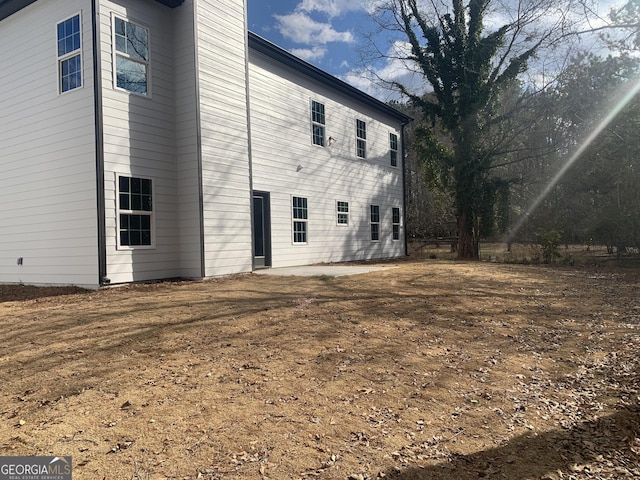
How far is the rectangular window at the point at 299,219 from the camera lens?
13219mm

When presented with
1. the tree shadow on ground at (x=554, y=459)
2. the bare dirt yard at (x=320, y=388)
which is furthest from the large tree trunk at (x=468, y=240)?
the tree shadow on ground at (x=554, y=459)

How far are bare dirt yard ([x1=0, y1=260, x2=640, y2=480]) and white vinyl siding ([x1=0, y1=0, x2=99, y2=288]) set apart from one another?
208 centimetres

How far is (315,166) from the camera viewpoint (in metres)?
14.2

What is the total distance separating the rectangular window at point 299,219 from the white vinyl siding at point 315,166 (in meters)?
0.20

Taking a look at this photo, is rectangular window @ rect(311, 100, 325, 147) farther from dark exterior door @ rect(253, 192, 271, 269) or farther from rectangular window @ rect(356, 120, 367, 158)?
dark exterior door @ rect(253, 192, 271, 269)

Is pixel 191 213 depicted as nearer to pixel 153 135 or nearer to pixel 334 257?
pixel 153 135

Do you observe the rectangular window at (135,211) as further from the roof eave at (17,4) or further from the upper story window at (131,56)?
the roof eave at (17,4)

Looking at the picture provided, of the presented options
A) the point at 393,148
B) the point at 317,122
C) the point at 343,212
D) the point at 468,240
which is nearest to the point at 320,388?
the point at 317,122

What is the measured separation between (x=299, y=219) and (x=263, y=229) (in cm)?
163

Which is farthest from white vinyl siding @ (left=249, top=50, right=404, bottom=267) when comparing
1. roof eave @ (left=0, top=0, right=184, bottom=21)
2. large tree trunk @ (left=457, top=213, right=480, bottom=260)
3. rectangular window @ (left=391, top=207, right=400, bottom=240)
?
large tree trunk @ (left=457, top=213, right=480, bottom=260)

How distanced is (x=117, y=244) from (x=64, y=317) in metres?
2.80

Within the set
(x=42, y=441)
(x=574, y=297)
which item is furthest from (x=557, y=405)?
(x=574, y=297)

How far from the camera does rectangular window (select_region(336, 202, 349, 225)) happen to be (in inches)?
603

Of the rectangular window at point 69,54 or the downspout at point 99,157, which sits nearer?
the downspout at point 99,157
